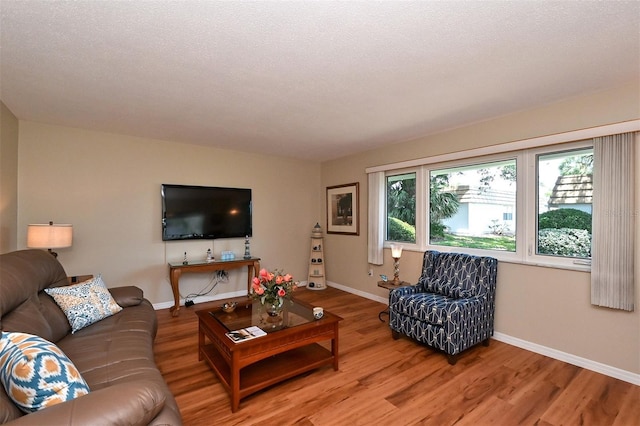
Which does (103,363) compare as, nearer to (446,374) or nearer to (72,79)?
(72,79)

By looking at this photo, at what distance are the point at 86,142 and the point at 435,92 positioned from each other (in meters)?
3.98

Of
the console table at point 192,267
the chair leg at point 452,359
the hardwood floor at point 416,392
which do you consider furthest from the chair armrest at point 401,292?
the console table at point 192,267

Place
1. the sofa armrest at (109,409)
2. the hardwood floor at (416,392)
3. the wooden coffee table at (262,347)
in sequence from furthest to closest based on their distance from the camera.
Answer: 1. the wooden coffee table at (262,347)
2. the hardwood floor at (416,392)
3. the sofa armrest at (109,409)

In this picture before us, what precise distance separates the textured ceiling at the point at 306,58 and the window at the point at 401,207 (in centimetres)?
117

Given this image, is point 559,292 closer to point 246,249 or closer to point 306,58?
point 306,58

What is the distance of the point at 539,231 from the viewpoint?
2891 mm

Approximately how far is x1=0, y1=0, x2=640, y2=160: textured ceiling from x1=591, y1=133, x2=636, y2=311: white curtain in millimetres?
534

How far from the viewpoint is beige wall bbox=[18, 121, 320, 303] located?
337cm

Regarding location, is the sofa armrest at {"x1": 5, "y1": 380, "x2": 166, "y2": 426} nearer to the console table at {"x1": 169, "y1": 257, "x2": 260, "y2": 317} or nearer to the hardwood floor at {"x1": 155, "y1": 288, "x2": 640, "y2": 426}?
the hardwood floor at {"x1": 155, "y1": 288, "x2": 640, "y2": 426}

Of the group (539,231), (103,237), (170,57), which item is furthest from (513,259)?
(103,237)

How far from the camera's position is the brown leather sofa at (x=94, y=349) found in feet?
3.21

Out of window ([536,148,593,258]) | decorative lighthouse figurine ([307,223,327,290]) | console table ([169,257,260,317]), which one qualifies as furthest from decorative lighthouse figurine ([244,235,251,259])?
window ([536,148,593,258])

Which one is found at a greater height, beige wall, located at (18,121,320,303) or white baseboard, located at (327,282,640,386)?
beige wall, located at (18,121,320,303)

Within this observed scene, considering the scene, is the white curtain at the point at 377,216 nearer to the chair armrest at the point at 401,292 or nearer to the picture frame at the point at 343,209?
the picture frame at the point at 343,209
